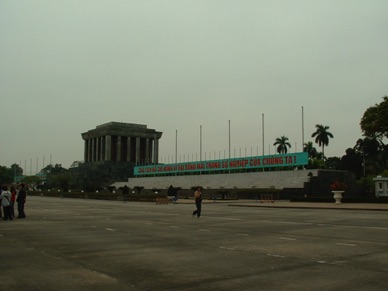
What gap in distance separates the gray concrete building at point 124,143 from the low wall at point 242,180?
33327mm

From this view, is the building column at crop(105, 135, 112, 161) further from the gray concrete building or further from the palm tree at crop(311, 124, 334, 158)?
the palm tree at crop(311, 124, 334, 158)

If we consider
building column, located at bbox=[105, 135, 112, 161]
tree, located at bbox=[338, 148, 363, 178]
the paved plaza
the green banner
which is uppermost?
building column, located at bbox=[105, 135, 112, 161]

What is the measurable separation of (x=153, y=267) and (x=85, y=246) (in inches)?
147

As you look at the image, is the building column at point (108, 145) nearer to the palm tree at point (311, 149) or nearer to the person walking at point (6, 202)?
the palm tree at point (311, 149)

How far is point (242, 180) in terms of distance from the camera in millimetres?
68938

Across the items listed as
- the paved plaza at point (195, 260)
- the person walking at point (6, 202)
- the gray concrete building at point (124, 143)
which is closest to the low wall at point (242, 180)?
the gray concrete building at point (124, 143)

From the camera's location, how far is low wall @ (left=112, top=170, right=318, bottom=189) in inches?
2368

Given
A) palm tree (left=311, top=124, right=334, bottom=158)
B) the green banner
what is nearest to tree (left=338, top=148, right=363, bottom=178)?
palm tree (left=311, top=124, right=334, bottom=158)

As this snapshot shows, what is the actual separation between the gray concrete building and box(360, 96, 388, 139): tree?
7899cm

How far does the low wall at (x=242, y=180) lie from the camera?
60.2m

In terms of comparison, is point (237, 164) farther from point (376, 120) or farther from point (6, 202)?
point (6, 202)

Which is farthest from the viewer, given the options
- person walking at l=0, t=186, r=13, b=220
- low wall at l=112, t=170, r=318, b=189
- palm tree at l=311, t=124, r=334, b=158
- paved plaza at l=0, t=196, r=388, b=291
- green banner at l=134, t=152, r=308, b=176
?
palm tree at l=311, t=124, r=334, b=158

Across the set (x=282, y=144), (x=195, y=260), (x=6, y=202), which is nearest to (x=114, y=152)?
(x=282, y=144)

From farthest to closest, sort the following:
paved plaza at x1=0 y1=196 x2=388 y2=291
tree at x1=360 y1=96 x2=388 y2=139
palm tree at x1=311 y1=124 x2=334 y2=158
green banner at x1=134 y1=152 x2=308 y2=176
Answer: palm tree at x1=311 y1=124 x2=334 y2=158 < green banner at x1=134 y1=152 x2=308 y2=176 < tree at x1=360 y1=96 x2=388 y2=139 < paved plaza at x1=0 y1=196 x2=388 y2=291
